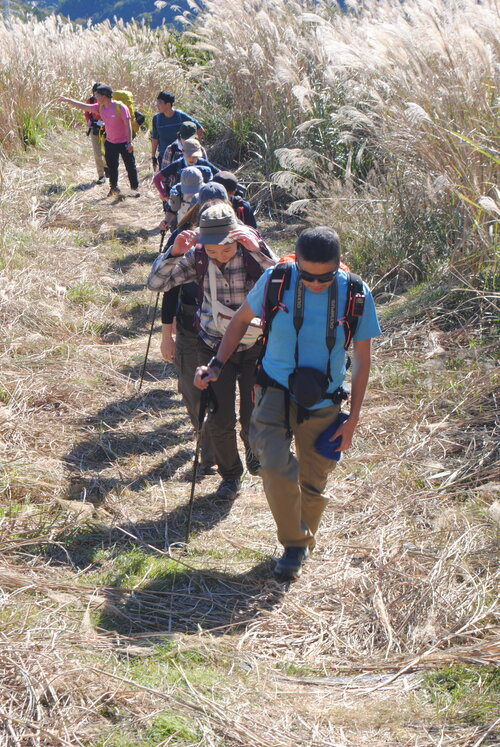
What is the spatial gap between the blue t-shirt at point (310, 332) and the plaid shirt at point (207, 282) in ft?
2.49

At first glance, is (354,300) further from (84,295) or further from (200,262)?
(84,295)

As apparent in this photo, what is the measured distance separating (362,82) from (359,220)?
2.32 metres


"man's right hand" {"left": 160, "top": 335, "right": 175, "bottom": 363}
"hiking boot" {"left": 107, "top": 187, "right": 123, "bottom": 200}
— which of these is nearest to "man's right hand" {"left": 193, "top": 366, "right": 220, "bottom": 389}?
"man's right hand" {"left": 160, "top": 335, "right": 175, "bottom": 363}

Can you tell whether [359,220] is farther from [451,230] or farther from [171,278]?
[171,278]

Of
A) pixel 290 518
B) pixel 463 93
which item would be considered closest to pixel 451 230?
pixel 463 93

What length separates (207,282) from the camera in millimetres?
4609

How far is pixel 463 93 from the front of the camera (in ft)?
23.5

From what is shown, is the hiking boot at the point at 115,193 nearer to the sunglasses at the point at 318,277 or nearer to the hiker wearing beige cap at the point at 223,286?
the hiker wearing beige cap at the point at 223,286

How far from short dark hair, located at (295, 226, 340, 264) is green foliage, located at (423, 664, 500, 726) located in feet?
5.75

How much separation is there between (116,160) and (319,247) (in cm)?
969

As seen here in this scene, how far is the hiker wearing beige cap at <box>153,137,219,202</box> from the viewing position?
719 cm

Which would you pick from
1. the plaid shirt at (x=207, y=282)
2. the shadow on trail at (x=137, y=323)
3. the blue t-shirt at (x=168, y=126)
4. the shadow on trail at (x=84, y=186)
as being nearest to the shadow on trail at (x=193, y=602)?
the plaid shirt at (x=207, y=282)

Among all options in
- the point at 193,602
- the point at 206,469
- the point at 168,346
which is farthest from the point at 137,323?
the point at 193,602

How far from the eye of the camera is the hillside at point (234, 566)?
9.70 ft
